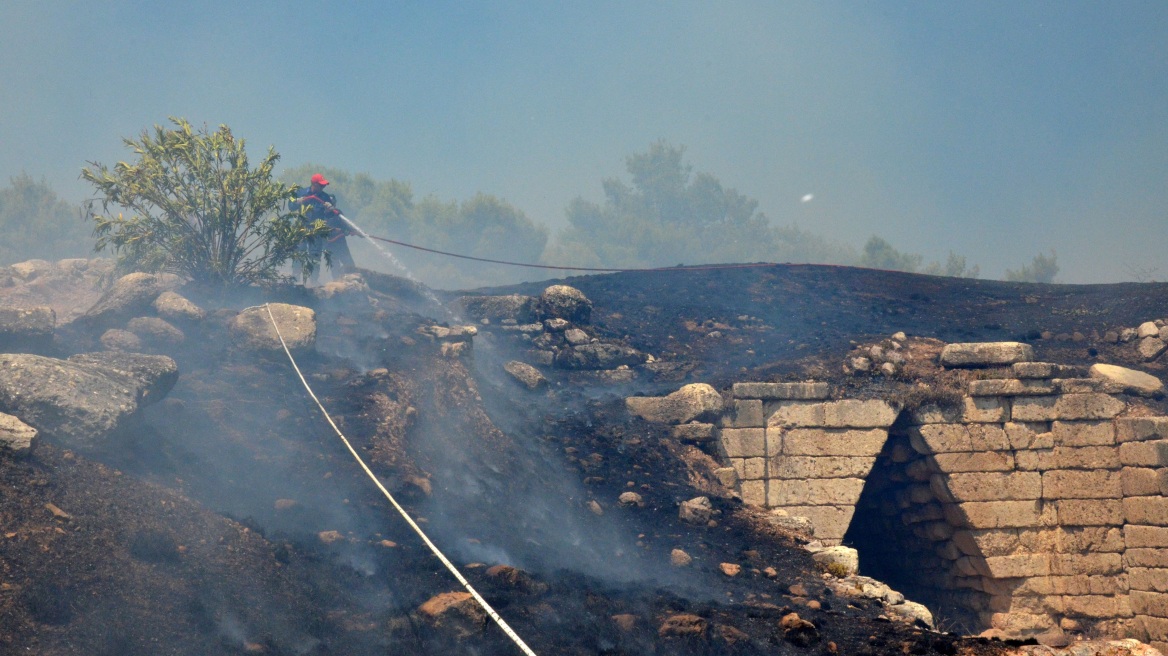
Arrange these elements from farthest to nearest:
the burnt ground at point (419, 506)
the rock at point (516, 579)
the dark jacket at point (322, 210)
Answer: the dark jacket at point (322, 210) < the rock at point (516, 579) < the burnt ground at point (419, 506)

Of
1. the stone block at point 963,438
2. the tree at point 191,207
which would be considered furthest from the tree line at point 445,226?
the stone block at point 963,438

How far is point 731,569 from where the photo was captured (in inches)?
288

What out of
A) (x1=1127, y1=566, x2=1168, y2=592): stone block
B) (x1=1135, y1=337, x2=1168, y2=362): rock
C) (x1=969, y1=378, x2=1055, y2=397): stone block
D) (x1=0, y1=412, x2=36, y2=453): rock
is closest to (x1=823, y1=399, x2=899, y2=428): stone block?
(x1=969, y1=378, x2=1055, y2=397): stone block

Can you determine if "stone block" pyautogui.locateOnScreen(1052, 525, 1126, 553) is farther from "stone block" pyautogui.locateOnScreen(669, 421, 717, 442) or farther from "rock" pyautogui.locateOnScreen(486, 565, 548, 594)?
"rock" pyautogui.locateOnScreen(486, 565, 548, 594)

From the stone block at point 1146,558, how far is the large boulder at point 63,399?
40.4 feet

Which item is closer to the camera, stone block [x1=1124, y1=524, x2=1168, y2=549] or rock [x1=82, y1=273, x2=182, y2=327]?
stone block [x1=1124, y1=524, x2=1168, y2=549]

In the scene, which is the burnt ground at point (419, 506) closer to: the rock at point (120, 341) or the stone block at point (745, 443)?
the rock at point (120, 341)

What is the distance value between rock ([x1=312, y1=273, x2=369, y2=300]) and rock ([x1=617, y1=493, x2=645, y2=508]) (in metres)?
7.61

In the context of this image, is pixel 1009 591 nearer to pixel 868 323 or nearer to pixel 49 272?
pixel 868 323

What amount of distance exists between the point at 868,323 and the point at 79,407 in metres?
12.0

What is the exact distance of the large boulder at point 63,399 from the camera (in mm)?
5949

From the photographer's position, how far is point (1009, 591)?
10.1 meters

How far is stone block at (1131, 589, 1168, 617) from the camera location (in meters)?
9.67

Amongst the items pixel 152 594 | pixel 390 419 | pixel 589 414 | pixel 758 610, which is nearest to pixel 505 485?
pixel 390 419
